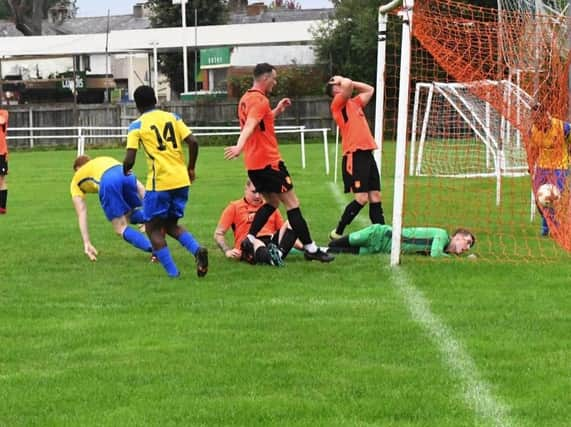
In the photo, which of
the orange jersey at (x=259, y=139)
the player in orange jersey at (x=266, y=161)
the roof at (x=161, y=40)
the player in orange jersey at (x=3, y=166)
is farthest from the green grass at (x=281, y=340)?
the roof at (x=161, y=40)

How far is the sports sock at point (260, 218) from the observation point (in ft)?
36.1

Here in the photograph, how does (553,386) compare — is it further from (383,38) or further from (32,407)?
(383,38)

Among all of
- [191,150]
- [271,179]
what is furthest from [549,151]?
Result: [191,150]

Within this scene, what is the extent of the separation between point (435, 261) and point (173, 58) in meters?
50.9

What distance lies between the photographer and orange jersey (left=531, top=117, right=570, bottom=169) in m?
12.0

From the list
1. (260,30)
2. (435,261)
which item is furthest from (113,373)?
(260,30)

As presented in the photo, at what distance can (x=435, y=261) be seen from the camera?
10.8m

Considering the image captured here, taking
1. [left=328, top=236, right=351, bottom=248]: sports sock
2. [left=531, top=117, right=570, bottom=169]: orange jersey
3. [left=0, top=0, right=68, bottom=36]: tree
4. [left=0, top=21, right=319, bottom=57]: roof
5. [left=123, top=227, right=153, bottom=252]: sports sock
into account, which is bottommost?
[left=328, top=236, right=351, bottom=248]: sports sock

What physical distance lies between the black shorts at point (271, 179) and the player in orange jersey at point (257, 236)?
0.98ft

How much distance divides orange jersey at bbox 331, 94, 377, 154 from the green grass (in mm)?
1729

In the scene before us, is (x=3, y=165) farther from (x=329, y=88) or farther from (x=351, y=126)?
(x=329, y=88)

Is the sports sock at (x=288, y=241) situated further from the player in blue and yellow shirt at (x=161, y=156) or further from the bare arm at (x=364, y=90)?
the bare arm at (x=364, y=90)

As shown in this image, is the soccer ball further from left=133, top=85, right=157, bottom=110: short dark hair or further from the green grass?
left=133, top=85, right=157, bottom=110: short dark hair

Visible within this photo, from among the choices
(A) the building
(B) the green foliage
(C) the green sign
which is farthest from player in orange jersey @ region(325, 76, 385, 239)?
(C) the green sign
